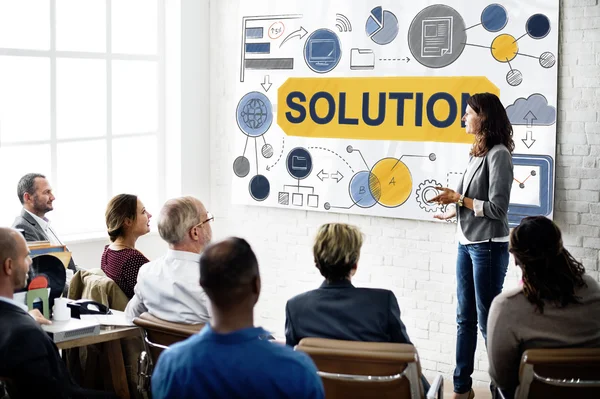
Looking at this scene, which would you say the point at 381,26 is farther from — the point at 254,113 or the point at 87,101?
the point at 87,101

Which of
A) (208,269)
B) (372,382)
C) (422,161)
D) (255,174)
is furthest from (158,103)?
(208,269)

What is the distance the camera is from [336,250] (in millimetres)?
3221

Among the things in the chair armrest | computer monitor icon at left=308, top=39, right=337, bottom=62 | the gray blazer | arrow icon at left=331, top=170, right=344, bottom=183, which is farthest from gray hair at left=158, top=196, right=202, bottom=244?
computer monitor icon at left=308, top=39, right=337, bottom=62

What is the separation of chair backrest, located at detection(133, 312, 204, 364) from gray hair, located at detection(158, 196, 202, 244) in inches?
15.8

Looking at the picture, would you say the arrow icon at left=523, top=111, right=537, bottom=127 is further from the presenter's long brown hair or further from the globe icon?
the globe icon

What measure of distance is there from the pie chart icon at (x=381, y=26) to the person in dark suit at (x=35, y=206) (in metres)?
2.45

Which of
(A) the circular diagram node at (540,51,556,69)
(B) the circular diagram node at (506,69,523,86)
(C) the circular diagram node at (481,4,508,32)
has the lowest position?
(B) the circular diagram node at (506,69,523,86)

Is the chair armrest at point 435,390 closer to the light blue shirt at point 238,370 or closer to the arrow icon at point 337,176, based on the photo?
the light blue shirt at point 238,370

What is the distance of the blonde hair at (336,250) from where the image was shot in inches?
126

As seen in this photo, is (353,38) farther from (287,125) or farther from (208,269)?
(208,269)

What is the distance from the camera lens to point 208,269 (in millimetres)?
2201

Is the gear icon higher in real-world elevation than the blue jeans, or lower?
higher

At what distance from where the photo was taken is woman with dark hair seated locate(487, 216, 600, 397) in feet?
9.90

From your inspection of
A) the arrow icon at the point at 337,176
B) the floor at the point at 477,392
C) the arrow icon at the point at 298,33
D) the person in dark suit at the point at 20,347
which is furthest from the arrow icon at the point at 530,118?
the person in dark suit at the point at 20,347
